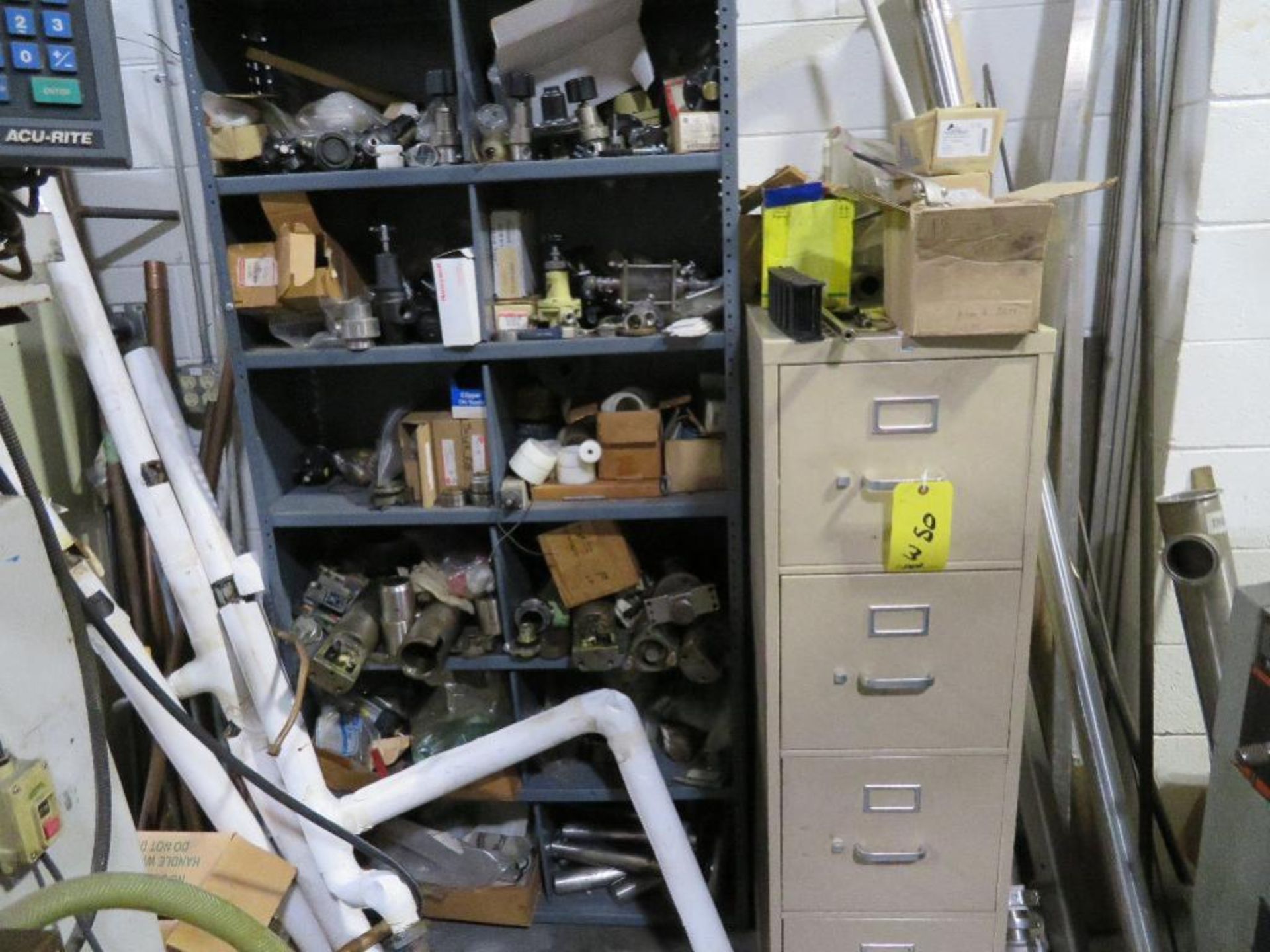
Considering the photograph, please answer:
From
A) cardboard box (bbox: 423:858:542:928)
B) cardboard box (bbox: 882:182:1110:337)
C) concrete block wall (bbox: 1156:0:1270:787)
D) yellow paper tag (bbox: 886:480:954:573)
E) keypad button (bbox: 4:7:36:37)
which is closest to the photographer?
keypad button (bbox: 4:7:36:37)

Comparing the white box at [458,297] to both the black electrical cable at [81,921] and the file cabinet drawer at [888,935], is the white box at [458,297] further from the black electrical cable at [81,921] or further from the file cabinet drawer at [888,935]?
the file cabinet drawer at [888,935]

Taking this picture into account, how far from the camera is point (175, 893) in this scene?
30.3 inches

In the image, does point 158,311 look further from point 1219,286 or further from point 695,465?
point 1219,286

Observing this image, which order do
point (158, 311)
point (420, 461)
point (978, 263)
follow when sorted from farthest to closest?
1. point (158, 311)
2. point (420, 461)
3. point (978, 263)

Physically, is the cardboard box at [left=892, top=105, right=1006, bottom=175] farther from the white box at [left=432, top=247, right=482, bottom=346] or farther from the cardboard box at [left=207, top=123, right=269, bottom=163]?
the cardboard box at [left=207, top=123, right=269, bottom=163]

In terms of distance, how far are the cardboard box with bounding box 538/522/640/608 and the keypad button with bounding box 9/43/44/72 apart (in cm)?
104

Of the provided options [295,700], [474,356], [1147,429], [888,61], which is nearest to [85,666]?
[295,700]

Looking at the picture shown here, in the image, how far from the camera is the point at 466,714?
1.86 meters

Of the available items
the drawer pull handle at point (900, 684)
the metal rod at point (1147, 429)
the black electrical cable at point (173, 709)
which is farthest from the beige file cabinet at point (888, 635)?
the black electrical cable at point (173, 709)

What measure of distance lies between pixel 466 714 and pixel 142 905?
1125 millimetres

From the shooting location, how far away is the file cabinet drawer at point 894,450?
1198mm

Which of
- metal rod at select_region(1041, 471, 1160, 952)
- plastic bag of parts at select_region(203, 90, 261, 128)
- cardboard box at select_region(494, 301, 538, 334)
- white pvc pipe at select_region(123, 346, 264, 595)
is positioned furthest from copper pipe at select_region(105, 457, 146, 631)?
metal rod at select_region(1041, 471, 1160, 952)

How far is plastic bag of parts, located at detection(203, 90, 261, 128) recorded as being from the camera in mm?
1480

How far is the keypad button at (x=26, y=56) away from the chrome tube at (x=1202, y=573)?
1544 mm
